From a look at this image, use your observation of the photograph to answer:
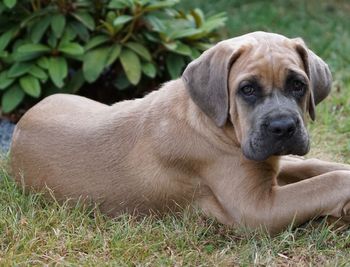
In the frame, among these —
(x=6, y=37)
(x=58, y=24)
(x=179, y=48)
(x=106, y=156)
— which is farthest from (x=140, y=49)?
(x=106, y=156)

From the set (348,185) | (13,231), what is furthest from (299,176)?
(13,231)

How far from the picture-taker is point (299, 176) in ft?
19.6

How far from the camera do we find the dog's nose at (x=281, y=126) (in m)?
4.99

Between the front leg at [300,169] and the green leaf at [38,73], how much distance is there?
265cm

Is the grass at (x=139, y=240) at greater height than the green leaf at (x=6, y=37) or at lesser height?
lesser

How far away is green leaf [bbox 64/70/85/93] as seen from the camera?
8.02 m

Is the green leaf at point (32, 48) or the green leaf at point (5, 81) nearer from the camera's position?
the green leaf at point (32, 48)

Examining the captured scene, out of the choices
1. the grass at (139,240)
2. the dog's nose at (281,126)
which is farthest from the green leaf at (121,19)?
the dog's nose at (281,126)

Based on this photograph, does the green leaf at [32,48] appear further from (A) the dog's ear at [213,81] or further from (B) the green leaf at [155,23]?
(A) the dog's ear at [213,81]

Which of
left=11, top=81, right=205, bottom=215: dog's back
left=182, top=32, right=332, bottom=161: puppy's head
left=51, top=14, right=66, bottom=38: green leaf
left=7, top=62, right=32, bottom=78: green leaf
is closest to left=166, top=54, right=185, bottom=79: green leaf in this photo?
left=51, top=14, right=66, bottom=38: green leaf

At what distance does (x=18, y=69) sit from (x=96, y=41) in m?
0.76

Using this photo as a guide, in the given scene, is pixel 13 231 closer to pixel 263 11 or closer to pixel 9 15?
pixel 9 15

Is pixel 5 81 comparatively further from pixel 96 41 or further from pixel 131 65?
pixel 131 65

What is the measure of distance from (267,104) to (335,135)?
2.43 meters
